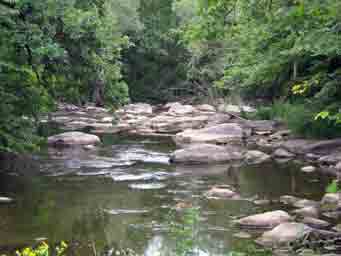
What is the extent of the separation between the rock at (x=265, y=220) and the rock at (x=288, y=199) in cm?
138

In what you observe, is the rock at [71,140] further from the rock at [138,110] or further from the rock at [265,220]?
the rock at [138,110]

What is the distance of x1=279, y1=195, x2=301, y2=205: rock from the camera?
10.0m

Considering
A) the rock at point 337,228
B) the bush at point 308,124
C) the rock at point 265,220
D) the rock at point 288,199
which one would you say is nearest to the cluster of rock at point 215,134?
the bush at point 308,124

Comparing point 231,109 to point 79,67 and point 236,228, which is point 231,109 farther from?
point 236,228

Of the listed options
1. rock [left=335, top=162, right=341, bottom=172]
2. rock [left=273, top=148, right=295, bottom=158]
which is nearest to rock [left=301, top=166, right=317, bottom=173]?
rock [left=335, top=162, right=341, bottom=172]

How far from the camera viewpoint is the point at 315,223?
8312mm

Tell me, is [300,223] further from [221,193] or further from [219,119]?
[219,119]

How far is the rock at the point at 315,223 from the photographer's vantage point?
8.26m

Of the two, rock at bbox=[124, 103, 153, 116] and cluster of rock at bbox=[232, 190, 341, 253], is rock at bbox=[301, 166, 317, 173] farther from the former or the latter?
rock at bbox=[124, 103, 153, 116]

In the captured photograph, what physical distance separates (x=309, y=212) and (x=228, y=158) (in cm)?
642

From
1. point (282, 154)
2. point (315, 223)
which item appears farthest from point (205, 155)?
point (315, 223)

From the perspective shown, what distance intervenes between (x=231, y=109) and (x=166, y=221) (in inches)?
812

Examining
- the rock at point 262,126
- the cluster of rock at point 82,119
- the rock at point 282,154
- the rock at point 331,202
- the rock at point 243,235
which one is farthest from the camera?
the cluster of rock at point 82,119

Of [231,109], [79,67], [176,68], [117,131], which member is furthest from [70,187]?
[176,68]
